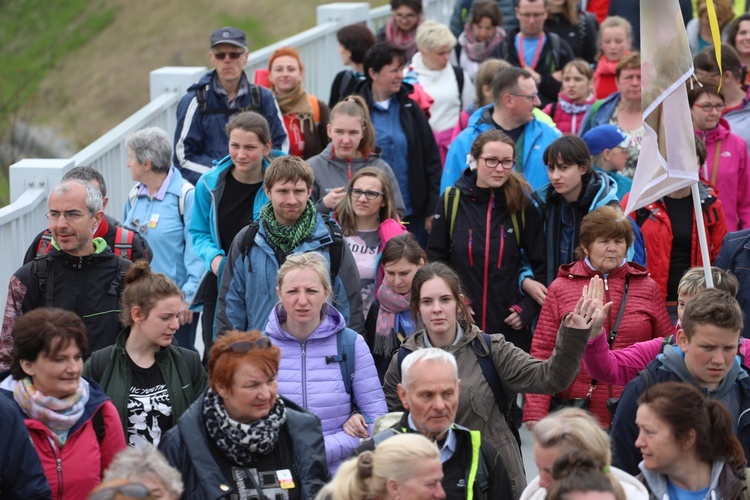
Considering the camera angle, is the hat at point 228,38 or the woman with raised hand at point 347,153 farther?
the hat at point 228,38

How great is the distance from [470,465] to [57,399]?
66.7 inches

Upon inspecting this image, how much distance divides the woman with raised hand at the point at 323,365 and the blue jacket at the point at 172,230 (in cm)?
220

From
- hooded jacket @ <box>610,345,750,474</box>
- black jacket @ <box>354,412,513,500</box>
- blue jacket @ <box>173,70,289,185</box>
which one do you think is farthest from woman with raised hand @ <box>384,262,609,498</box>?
blue jacket @ <box>173,70,289,185</box>

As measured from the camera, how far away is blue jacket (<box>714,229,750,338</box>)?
698cm

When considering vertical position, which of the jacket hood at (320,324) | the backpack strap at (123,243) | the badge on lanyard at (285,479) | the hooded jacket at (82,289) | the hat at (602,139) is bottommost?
the badge on lanyard at (285,479)

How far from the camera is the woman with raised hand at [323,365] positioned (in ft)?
20.4

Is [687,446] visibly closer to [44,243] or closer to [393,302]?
[393,302]

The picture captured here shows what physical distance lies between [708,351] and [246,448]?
6.55 ft

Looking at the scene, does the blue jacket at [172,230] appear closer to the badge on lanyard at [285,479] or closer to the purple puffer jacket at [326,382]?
the purple puffer jacket at [326,382]

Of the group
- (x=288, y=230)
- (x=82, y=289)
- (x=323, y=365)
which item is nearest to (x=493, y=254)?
(x=288, y=230)

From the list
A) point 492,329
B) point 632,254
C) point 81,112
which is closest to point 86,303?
point 492,329

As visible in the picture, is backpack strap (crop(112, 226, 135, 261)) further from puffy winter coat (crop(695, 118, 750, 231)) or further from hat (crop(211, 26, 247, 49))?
puffy winter coat (crop(695, 118, 750, 231))

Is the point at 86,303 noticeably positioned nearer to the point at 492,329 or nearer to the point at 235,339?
the point at 235,339

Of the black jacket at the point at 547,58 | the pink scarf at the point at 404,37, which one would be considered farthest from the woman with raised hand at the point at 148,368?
the pink scarf at the point at 404,37
